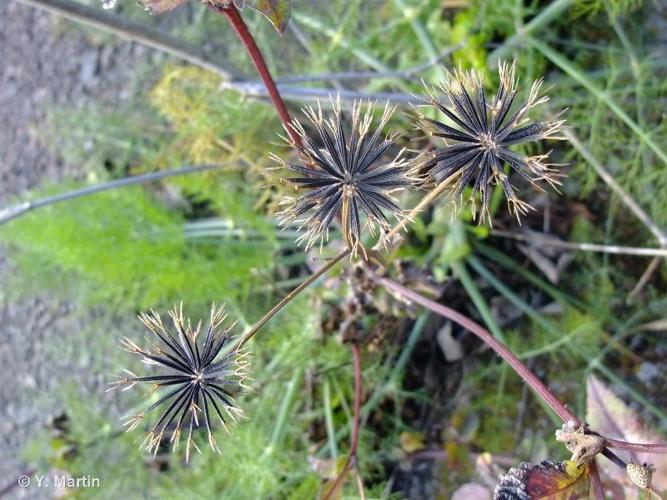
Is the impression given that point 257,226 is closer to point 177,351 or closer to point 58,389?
point 58,389

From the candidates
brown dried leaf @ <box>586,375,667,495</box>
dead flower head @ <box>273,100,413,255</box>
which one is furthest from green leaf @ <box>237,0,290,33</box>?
brown dried leaf @ <box>586,375,667,495</box>

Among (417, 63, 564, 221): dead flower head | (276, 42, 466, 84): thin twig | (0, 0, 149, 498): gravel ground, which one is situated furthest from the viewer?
(0, 0, 149, 498): gravel ground

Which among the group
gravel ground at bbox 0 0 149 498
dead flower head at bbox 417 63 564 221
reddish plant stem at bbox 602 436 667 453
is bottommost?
reddish plant stem at bbox 602 436 667 453

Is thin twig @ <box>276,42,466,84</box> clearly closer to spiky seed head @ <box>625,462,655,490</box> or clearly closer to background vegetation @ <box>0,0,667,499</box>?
background vegetation @ <box>0,0,667,499</box>

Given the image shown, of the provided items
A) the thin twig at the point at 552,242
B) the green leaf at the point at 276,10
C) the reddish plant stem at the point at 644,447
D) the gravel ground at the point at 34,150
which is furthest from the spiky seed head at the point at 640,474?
the gravel ground at the point at 34,150

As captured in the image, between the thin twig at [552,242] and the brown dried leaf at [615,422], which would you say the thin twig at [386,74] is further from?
the brown dried leaf at [615,422]

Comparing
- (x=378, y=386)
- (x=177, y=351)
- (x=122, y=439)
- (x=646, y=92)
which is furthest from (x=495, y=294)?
(x=177, y=351)

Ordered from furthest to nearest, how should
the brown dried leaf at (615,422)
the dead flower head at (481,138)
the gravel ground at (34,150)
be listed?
the gravel ground at (34,150)
the brown dried leaf at (615,422)
the dead flower head at (481,138)
